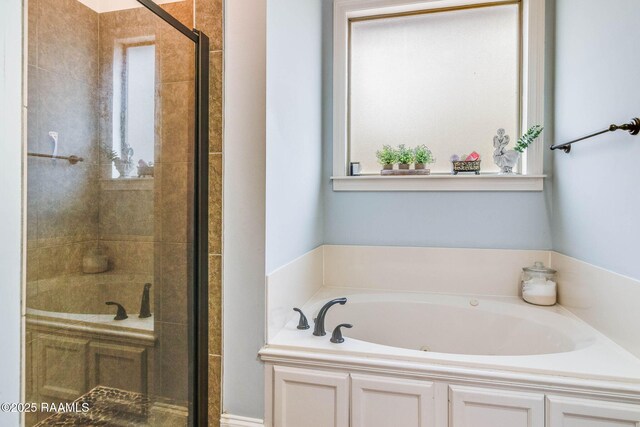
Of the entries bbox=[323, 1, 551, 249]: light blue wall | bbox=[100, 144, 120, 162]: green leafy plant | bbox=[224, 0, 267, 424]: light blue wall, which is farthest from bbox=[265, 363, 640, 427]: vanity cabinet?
bbox=[323, 1, 551, 249]: light blue wall

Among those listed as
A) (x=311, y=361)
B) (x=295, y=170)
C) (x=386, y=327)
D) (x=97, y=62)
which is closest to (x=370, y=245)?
(x=386, y=327)

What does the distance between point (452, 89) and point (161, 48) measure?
1.64 metres

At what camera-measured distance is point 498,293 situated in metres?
1.96

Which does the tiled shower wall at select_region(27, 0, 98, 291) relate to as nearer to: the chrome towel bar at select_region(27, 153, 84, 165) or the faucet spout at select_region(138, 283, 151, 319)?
the chrome towel bar at select_region(27, 153, 84, 165)

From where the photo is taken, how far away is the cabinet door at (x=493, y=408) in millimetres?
1079

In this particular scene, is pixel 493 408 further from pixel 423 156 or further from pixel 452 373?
pixel 423 156

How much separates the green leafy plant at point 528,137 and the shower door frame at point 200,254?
5.33 feet

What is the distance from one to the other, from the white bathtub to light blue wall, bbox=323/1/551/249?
321 millimetres

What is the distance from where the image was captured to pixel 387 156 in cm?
208

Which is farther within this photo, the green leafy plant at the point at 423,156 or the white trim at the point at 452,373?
the green leafy plant at the point at 423,156

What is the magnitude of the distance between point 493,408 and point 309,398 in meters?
0.61

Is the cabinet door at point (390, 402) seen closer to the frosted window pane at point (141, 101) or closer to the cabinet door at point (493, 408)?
the cabinet door at point (493, 408)

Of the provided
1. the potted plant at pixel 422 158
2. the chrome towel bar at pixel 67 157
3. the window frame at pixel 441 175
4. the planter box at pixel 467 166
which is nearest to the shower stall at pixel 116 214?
the chrome towel bar at pixel 67 157

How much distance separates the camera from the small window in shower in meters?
0.97
